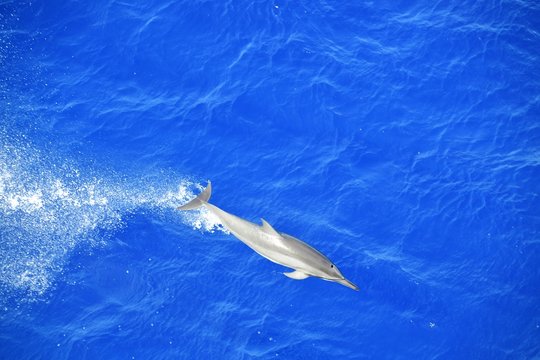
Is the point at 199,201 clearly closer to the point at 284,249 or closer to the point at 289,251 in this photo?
the point at 284,249

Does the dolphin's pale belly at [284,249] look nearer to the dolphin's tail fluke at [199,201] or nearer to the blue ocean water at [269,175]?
the dolphin's tail fluke at [199,201]

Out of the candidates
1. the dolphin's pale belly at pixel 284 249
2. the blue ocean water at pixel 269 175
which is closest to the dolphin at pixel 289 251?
the dolphin's pale belly at pixel 284 249

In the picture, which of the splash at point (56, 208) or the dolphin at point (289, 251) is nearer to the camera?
the dolphin at point (289, 251)

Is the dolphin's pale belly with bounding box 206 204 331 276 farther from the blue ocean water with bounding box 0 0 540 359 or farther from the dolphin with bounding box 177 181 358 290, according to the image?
the blue ocean water with bounding box 0 0 540 359

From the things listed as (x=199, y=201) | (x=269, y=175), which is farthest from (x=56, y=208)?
(x=269, y=175)

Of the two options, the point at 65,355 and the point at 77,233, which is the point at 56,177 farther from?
the point at 65,355

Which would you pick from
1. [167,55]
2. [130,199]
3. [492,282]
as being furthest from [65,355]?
[492,282]
